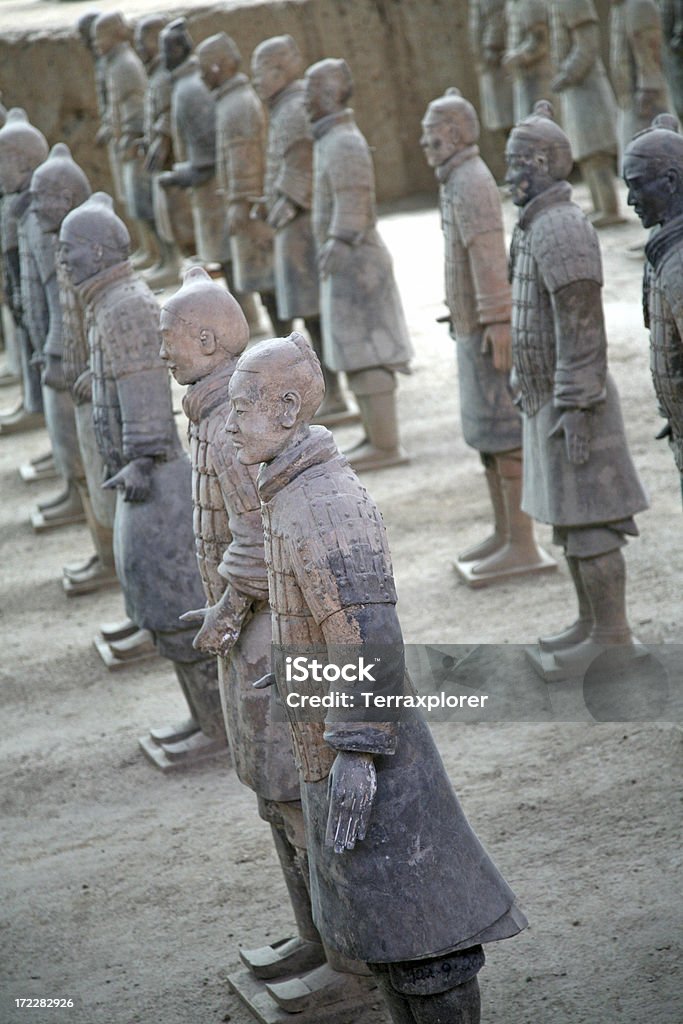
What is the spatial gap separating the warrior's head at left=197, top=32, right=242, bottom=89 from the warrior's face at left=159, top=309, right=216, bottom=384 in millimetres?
5425

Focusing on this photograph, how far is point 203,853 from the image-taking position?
4332 mm

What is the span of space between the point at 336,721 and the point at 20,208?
14.1 feet

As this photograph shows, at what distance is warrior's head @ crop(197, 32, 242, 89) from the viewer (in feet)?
27.7

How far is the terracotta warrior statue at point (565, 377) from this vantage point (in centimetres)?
454

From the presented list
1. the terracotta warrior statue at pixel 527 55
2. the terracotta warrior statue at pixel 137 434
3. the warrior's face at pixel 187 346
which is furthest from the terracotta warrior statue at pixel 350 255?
the terracotta warrior statue at pixel 527 55

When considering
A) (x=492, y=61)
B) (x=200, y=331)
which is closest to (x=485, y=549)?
(x=200, y=331)

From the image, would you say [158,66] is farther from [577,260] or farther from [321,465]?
[321,465]

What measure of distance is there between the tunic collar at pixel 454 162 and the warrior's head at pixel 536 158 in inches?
30.8

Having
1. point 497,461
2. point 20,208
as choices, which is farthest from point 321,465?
point 20,208

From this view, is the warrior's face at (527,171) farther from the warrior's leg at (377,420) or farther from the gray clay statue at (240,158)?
the gray clay statue at (240,158)

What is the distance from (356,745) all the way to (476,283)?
123 inches

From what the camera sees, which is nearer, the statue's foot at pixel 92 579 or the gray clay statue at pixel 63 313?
the gray clay statue at pixel 63 313

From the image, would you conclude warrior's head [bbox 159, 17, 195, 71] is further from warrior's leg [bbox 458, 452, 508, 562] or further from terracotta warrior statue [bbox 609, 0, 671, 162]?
warrior's leg [bbox 458, 452, 508, 562]

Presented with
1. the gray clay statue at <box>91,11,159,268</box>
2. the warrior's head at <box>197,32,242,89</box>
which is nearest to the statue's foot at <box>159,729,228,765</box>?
the warrior's head at <box>197,32,242,89</box>
